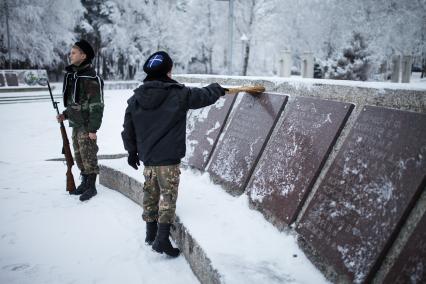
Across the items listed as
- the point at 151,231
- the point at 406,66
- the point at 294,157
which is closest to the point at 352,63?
the point at 406,66

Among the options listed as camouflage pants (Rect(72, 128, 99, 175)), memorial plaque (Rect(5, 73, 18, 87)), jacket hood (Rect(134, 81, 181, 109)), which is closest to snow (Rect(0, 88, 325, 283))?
camouflage pants (Rect(72, 128, 99, 175))

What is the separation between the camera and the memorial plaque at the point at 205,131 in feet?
14.0

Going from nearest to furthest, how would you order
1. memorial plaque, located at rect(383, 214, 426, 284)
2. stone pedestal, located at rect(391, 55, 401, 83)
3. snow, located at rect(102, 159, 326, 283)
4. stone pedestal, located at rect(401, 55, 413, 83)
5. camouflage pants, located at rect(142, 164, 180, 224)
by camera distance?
1. memorial plaque, located at rect(383, 214, 426, 284)
2. snow, located at rect(102, 159, 326, 283)
3. camouflage pants, located at rect(142, 164, 180, 224)
4. stone pedestal, located at rect(401, 55, 413, 83)
5. stone pedestal, located at rect(391, 55, 401, 83)

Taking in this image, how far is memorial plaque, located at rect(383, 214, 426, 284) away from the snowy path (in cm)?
145

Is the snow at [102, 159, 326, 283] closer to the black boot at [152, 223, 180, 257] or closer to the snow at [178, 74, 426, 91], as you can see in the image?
the black boot at [152, 223, 180, 257]

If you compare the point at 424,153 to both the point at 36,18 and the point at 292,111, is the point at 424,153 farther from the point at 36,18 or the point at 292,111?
the point at 36,18

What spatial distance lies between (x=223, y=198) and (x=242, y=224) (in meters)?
0.57

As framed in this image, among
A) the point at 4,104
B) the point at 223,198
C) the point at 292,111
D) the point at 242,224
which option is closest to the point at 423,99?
Result: the point at 292,111

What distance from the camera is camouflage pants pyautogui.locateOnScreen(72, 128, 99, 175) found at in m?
4.43

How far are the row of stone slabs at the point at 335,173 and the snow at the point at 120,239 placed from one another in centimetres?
19

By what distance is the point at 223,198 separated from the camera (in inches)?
143

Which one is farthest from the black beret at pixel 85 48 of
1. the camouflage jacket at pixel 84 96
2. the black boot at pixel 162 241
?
the black boot at pixel 162 241

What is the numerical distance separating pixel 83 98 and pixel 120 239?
184cm

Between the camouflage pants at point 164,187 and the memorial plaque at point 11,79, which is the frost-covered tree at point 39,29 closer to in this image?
the memorial plaque at point 11,79
